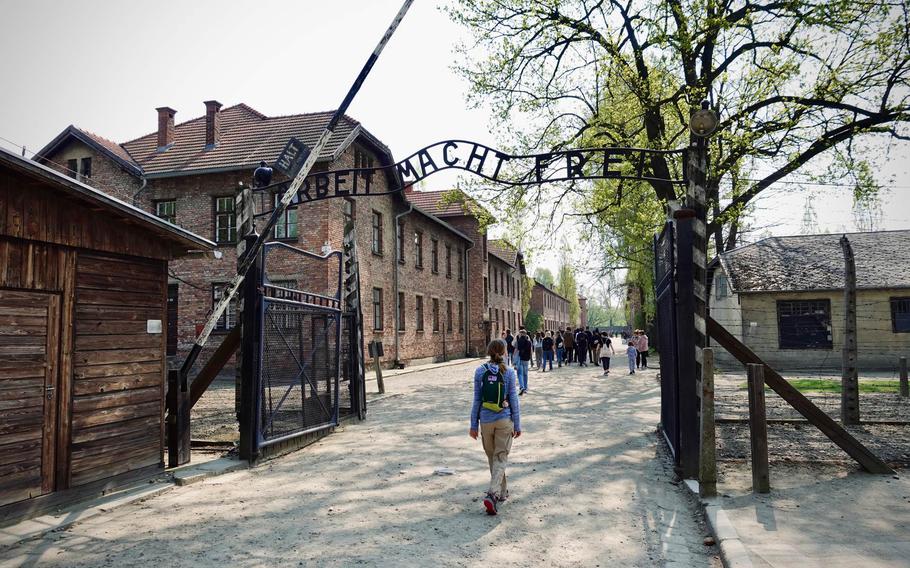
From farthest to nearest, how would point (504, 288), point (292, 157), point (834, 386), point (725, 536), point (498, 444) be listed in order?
point (504, 288) → point (834, 386) → point (292, 157) → point (498, 444) → point (725, 536)

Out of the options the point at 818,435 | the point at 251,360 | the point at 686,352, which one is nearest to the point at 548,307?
the point at 818,435

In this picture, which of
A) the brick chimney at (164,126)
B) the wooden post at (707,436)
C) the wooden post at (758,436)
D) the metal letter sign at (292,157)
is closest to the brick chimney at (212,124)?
the brick chimney at (164,126)

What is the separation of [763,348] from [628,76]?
534 inches

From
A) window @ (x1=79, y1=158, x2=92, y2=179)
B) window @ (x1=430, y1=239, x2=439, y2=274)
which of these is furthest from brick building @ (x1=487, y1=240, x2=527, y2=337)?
window @ (x1=79, y1=158, x2=92, y2=179)

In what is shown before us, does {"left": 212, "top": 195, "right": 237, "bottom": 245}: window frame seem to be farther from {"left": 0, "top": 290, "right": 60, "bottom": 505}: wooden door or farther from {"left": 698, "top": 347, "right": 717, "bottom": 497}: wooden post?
{"left": 698, "top": 347, "right": 717, "bottom": 497}: wooden post

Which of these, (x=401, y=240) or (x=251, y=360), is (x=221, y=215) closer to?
(x=401, y=240)

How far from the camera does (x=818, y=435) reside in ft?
30.6

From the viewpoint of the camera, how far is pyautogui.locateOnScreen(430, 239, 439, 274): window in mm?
32906

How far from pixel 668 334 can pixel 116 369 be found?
272 inches

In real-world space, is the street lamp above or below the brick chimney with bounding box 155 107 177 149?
below

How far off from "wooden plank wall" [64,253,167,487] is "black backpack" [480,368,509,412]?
422 cm

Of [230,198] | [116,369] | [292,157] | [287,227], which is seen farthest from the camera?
[230,198]

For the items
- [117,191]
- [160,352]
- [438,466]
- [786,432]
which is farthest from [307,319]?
[117,191]

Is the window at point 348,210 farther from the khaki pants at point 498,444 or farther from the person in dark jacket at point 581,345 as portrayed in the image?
the khaki pants at point 498,444
